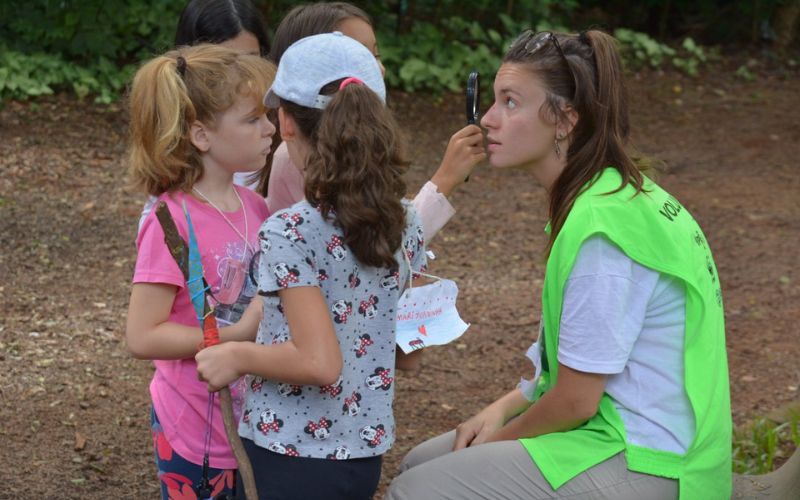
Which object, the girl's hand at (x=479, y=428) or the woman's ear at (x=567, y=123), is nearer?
the woman's ear at (x=567, y=123)

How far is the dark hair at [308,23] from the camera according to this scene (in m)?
3.53

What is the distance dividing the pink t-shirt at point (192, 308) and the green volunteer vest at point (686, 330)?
0.74 metres

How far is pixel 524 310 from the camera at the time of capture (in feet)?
19.8

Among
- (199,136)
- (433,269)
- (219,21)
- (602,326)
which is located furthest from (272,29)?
(602,326)

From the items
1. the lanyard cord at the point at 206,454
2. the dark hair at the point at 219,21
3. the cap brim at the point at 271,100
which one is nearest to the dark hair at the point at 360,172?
the cap brim at the point at 271,100

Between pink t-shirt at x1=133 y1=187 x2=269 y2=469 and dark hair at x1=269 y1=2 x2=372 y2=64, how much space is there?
85 cm

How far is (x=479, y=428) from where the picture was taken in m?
3.13

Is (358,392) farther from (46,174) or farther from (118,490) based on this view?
(46,174)

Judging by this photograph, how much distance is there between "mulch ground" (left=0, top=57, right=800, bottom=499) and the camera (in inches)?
178

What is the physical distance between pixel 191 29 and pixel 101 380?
5.55 feet

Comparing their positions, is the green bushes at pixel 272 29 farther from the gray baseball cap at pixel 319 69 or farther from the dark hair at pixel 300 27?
the gray baseball cap at pixel 319 69

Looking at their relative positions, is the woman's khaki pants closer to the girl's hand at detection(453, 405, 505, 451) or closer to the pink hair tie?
the girl's hand at detection(453, 405, 505, 451)

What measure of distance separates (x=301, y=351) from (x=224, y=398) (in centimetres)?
25

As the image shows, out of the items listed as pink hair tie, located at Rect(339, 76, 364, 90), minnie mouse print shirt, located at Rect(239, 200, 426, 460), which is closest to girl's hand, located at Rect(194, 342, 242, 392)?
minnie mouse print shirt, located at Rect(239, 200, 426, 460)
